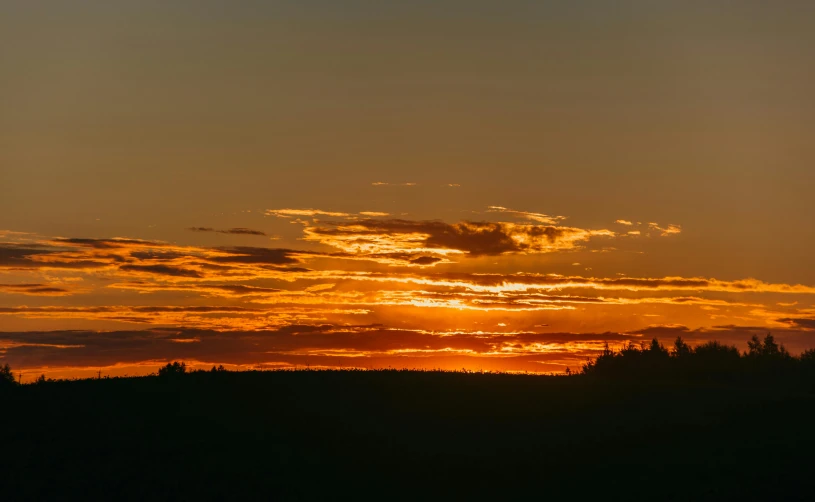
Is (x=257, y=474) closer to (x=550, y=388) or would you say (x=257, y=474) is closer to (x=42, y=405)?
(x=42, y=405)

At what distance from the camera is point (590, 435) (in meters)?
52.3

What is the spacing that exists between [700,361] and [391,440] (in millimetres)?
66997

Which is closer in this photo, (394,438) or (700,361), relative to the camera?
(394,438)

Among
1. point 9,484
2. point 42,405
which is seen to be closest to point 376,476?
point 9,484

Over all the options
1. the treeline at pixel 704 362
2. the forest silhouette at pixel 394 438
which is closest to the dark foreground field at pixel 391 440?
the forest silhouette at pixel 394 438

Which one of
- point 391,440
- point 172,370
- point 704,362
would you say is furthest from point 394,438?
point 704,362

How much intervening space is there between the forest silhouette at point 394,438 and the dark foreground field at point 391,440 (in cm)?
13

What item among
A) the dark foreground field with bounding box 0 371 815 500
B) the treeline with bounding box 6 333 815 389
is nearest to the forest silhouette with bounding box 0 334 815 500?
the dark foreground field with bounding box 0 371 815 500

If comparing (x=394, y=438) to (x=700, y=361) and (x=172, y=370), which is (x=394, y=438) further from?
(x=700, y=361)

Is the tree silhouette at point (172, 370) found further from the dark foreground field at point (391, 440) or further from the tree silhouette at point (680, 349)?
the tree silhouette at point (680, 349)

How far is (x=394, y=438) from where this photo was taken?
50.8m

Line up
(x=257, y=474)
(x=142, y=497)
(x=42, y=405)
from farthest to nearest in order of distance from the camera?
(x=42, y=405) → (x=257, y=474) → (x=142, y=497)

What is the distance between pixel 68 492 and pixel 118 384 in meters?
16.8

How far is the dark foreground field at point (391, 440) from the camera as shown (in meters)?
43.1
